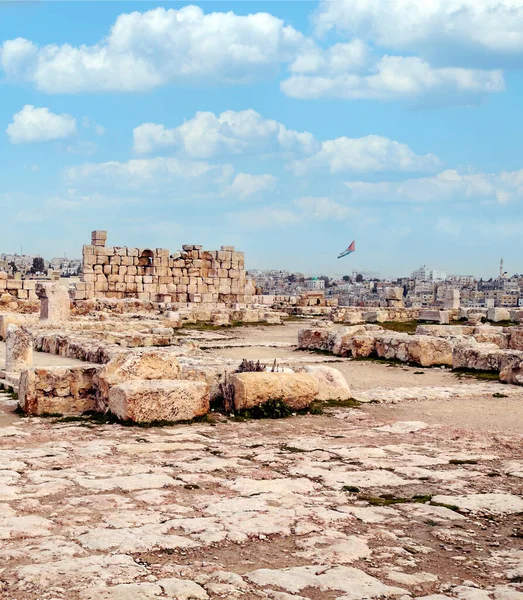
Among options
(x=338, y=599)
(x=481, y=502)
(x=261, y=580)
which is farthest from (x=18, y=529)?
(x=481, y=502)

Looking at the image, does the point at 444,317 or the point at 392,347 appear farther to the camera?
the point at 444,317

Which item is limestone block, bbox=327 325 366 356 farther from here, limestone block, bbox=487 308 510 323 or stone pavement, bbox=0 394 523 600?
limestone block, bbox=487 308 510 323

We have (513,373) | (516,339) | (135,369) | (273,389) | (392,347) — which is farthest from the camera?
(516,339)

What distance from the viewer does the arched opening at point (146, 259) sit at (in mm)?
31234

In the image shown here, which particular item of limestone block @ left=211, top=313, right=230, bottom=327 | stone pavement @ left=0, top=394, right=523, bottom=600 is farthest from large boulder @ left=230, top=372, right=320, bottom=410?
limestone block @ left=211, top=313, right=230, bottom=327

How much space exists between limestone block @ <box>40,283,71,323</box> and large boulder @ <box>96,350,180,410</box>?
467 inches

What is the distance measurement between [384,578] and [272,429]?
3819 mm

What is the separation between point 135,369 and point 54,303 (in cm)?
1224

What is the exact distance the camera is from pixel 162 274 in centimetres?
3144

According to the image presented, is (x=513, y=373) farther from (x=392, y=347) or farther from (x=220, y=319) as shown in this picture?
(x=220, y=319)

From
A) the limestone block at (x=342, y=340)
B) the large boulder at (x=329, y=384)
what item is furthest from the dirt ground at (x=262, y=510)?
the limestone block at (x=342, y=340)

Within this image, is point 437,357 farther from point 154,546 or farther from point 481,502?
point 154,546

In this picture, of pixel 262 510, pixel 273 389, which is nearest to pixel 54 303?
pixel 273 389

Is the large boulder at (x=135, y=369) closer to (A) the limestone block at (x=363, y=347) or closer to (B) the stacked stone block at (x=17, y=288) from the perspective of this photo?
(A) the limestone block at (x=363, y=347)
